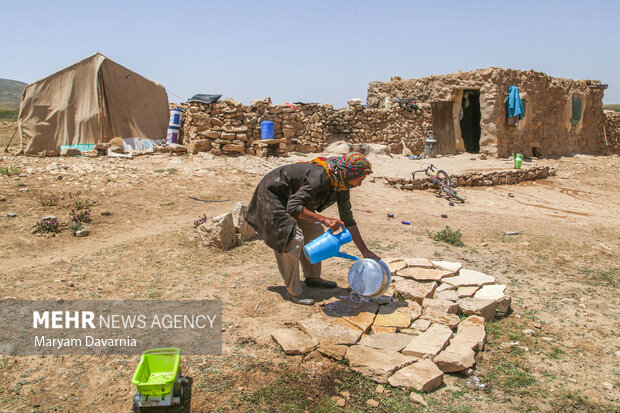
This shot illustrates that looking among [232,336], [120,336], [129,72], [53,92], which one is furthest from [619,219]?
[53,92]

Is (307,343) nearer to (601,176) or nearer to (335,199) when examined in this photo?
(335,199)

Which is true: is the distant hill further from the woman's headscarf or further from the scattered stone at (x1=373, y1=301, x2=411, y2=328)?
the scattered stone at (x1=373, y1=301, x2=411, y2=328)

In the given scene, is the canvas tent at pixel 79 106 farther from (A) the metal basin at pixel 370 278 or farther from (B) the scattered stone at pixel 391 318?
(B) the scattered stone at pixel 391 318

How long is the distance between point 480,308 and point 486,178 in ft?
27.5

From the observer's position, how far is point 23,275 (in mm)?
4188

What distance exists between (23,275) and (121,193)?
11.5 feet

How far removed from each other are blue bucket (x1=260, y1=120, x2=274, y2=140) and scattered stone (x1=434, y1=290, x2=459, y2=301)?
7875 mm

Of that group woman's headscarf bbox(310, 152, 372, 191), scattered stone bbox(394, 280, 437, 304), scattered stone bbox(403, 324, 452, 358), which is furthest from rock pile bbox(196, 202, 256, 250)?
scattered stone bbox(403, 324, 452, 358)

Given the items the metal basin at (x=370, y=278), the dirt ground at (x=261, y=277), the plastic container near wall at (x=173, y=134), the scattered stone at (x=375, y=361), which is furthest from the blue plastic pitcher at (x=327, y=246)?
the plastic container near wall at (x=173, y=134)

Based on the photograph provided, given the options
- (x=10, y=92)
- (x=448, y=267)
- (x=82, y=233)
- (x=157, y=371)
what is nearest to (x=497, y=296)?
(x=448, y=267)

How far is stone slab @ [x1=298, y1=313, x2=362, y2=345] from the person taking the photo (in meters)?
3.02

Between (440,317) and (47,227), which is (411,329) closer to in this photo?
(440,317)

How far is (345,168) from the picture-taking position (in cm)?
336

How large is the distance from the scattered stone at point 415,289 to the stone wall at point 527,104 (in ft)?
36.7
